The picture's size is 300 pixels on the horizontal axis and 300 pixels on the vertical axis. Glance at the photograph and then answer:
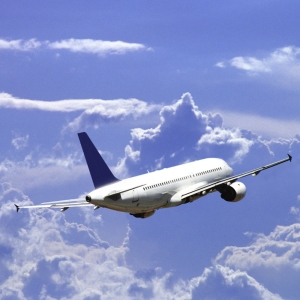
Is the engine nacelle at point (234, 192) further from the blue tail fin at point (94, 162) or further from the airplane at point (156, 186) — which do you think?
the blue tail fin at point (94, 162)

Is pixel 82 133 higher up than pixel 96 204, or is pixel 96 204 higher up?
pixel 82 133

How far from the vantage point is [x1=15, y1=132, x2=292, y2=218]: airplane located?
109 meters

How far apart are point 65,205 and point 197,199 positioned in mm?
17381

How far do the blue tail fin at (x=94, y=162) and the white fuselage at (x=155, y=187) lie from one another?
1060mm

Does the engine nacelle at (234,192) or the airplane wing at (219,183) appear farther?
the engine nacelle at (234,192)

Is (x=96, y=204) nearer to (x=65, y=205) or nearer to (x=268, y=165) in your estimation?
(x=65, y=205)

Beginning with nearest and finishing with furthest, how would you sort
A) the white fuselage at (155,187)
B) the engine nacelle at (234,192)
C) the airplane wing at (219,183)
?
the white fuselage at (155,187)
the airplane wing at (219,183)
the engine nacelle at (234,192)

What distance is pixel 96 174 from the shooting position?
358 feet

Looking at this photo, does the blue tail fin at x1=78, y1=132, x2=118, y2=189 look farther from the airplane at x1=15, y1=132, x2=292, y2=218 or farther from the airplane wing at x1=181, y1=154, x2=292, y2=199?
the airplane wing at x1=181, y1=154, x2=292, y2=199

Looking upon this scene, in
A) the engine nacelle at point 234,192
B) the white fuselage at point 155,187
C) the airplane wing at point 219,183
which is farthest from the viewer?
the engine nacelle at point 234,192

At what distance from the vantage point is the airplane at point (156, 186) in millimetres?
109062

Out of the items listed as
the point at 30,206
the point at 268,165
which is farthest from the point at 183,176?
the point at 30,206

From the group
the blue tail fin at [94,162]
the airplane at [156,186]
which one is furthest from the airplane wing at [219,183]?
the blue tail fin at [94,162]

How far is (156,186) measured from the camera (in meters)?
114
